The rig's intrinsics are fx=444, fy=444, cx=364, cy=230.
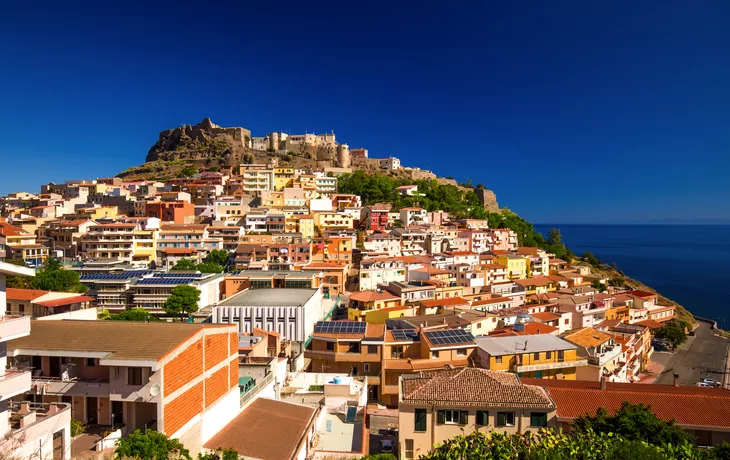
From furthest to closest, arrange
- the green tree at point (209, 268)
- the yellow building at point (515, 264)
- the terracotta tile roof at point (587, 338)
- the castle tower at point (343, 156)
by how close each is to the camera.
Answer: the castle tower at point (343, 156)
the yellow building at point (515, 264)
the green tree at point (209, 268)
the terracotta tile roof at point (587, 338)

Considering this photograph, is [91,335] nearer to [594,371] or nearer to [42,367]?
[42,367]

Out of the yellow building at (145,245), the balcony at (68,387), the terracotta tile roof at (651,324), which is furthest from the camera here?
the yellow building at (145,245)

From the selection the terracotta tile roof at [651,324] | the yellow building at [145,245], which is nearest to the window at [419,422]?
the terracotta tile roof at [651,324]

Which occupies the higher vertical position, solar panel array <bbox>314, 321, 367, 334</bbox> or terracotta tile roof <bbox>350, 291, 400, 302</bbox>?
terracotta tile roof <bbox>350, 291, 400, 302</bbox>

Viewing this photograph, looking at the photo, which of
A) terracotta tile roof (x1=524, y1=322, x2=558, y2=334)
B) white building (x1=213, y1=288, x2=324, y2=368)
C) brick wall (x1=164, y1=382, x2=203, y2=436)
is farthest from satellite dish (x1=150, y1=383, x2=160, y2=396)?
terracotta tile roof (x1=524, y1=322, x2=558, y2=334)

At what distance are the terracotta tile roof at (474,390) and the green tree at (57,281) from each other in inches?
1078

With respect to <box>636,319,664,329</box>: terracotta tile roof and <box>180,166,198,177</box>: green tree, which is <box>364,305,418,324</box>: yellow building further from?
<box>180,166,198,177</box>: green tree

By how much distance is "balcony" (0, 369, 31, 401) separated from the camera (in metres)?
7.89

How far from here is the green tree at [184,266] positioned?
38.5 metres

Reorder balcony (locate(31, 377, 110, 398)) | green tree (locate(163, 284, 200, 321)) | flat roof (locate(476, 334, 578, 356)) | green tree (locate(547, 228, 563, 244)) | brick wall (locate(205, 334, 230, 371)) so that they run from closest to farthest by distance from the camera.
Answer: balcony (locate(31, 377, 110, 398)) → brick wall (locate(205, 334, 230, 371)) → flat roof (locate(476, 334, 578, 356)) → green tree (locate(163, 284, 200, 321)) → green tree (locate(547, 228, 563, 244))

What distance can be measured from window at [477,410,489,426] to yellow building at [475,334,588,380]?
7085 mm

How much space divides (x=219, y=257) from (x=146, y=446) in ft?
113

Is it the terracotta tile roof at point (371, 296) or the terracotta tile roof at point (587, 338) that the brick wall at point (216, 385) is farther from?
the terracotta tile roof at point (587, 338)

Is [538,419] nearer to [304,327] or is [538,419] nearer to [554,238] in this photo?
[304,327]
